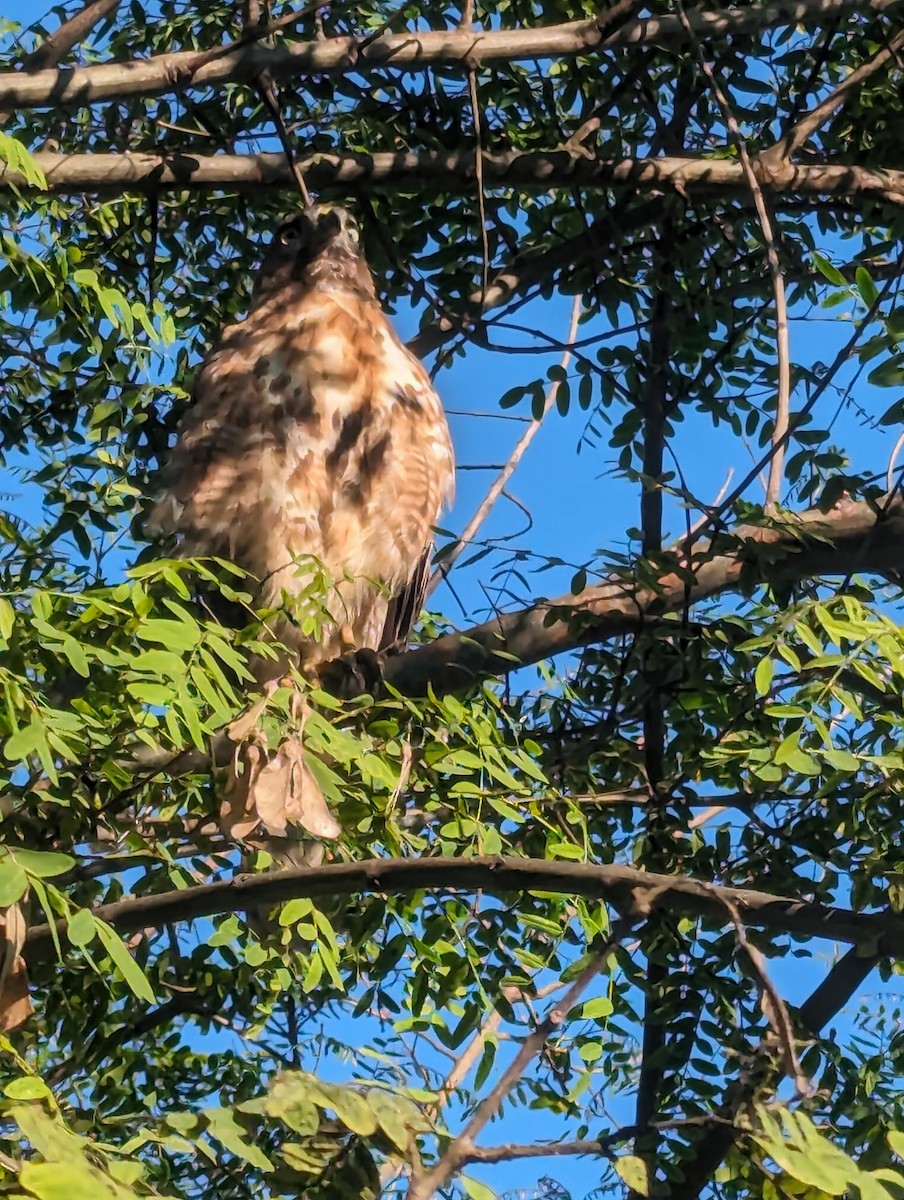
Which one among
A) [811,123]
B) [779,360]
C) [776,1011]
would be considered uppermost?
[811,123]

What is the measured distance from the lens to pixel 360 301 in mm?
3396

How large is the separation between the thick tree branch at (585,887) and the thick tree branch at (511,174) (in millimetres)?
1457

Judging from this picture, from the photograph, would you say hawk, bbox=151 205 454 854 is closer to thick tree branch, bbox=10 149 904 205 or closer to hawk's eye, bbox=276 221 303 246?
hawk's eye, bbox=276 221 303 246

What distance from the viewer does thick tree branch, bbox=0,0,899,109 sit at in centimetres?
225

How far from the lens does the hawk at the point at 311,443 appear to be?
3.17 meters

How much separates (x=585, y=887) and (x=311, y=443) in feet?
6.09

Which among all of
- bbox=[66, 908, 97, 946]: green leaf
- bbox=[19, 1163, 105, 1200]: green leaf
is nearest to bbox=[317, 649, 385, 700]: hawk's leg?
bbox=[66, 908, 97, 946]: green leaf

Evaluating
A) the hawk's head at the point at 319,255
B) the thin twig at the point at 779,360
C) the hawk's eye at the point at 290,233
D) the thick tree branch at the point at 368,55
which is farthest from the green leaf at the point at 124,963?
the hawk's eye at the point at 290,233

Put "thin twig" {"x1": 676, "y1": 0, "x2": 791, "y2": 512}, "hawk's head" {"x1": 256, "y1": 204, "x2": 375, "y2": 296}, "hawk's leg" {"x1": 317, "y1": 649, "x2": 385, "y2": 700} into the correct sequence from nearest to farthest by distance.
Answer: "thin twig" {"x1": 676, "y1": 0, "x2": 791, "y2": 512} < "hawk's leg" {"x1": 317, "y1": 649, "x2": 385, "y2": 700} < "hawk's head" {"x1": 256, "y1": 204, "x2": 375, "y2": 296}

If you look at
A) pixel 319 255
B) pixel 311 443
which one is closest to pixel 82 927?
pixel 311 443

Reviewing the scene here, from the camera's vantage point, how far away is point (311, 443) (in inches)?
125

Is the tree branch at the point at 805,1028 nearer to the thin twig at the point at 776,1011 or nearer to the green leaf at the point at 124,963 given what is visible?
the thin twig at the point at 776,1011

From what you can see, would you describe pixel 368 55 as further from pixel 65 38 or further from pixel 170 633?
pixel 170 633

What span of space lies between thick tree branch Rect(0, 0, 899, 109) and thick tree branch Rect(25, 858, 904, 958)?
1.40 m
